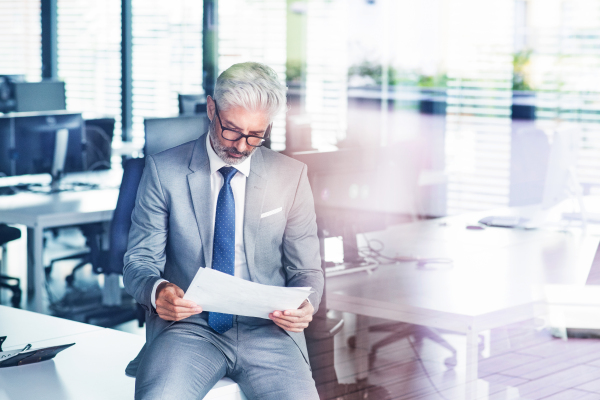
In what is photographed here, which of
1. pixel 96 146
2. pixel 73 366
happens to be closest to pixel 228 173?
pixel 73 366

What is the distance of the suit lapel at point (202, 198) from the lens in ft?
A: 6.23

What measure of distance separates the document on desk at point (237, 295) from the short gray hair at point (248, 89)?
47cm

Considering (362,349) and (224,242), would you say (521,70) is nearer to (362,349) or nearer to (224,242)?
(362,349)

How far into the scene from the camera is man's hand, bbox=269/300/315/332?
1.75m

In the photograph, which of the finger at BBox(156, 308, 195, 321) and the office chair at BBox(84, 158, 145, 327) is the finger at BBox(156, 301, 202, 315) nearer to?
the finger at BBox(156, 308, 195, 321)

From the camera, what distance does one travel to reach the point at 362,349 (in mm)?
3934

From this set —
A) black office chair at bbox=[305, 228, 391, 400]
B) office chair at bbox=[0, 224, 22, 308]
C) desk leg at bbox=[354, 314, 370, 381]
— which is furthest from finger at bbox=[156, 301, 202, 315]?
office chair at bbox=[0, 224, 22, 308]

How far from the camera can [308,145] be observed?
438cm

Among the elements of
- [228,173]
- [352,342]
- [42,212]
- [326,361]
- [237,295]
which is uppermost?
[228,173]

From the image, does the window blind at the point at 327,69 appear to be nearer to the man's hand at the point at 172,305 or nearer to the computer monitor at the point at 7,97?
the computer monitor at the point at 7,97

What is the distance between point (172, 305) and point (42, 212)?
7.33ft

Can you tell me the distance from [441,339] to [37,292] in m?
2.15

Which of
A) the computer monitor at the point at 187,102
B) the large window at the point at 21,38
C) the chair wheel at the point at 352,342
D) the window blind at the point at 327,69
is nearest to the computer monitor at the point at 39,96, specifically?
the computer monitor at the point at 187,102

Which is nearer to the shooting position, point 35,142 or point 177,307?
point 177,307
